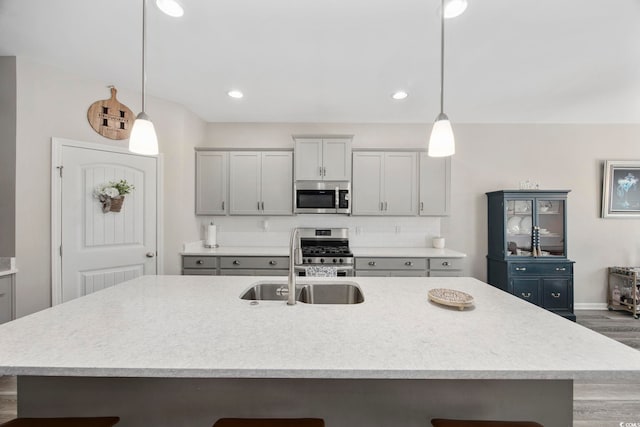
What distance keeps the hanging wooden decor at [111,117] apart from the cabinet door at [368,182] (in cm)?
268

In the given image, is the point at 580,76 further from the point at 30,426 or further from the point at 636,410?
the point at 30,426

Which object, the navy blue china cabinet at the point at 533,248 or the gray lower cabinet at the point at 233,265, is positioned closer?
the gray lower cabinet at the point at 233,265

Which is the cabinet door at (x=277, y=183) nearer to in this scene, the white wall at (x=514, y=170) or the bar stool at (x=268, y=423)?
the white wall at (x=514, y=170)

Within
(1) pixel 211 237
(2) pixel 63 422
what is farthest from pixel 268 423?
(1) pixel 211 237

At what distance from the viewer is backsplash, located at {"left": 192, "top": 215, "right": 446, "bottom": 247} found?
3836mm

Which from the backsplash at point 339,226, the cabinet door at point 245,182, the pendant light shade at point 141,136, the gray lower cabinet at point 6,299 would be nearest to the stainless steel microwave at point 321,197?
the backsplash at point 339,226

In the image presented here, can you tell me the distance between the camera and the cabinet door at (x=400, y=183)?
3.59 m

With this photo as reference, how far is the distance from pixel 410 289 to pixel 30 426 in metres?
1.83

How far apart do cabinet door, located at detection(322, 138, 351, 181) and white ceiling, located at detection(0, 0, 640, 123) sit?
0.50 m

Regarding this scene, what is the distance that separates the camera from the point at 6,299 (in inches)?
85.5

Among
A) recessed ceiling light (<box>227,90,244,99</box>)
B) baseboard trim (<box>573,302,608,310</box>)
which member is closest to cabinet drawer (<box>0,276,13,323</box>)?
recessed ceiling light (<box>227,90,244,99</box>)

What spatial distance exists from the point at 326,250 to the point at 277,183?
1.13 metres

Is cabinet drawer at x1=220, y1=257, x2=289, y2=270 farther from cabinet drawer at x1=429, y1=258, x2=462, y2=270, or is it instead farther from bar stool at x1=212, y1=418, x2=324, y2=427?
bar stool at x1=212, y1=418, x2=324, y2=427

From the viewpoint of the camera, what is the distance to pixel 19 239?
7.32 ft
